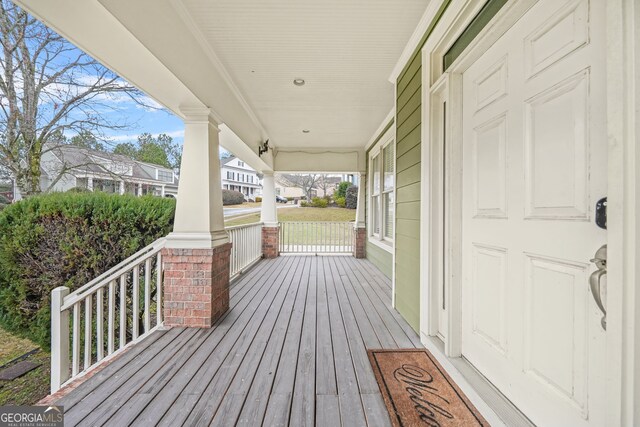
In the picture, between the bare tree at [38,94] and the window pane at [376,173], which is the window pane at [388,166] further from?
the bare tree at [38,94]

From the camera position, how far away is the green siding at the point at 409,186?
2424 mm

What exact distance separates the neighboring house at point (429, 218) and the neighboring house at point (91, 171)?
282cm

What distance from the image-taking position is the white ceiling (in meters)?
2.03

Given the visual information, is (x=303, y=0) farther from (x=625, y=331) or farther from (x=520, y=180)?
(x=625, y=331)

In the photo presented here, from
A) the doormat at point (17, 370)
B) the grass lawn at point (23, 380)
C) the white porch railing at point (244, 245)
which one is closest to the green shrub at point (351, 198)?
the white porch railing at point (244, 245)

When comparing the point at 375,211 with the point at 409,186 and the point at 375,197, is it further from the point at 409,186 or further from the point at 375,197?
the point at 409,186

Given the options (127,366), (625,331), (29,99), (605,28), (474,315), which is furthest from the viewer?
(29,99)

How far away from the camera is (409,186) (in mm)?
2668

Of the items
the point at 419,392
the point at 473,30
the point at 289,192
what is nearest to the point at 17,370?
the point at 419,392

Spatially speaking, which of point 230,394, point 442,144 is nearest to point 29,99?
point 230,394

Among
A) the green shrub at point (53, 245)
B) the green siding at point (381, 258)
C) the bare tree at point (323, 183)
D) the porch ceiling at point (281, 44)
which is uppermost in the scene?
the bare tree at point (323, 183)

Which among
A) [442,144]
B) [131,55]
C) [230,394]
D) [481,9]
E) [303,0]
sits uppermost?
[303,0]

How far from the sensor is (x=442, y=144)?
2.07 metres

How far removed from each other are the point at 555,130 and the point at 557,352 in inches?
37.3
